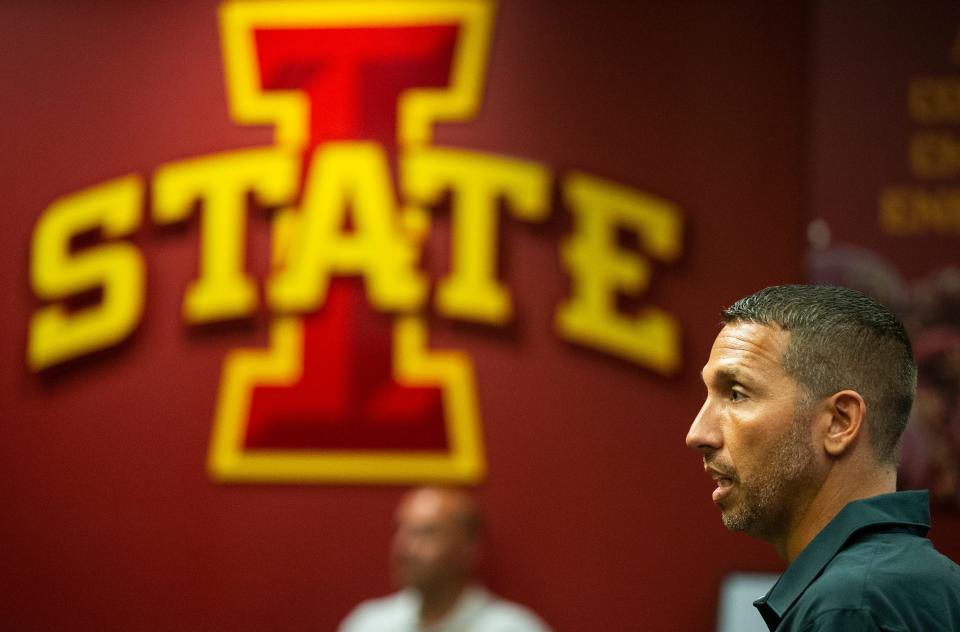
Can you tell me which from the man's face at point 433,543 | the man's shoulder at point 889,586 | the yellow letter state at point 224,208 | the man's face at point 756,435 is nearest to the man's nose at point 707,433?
the man's face at point 756,435

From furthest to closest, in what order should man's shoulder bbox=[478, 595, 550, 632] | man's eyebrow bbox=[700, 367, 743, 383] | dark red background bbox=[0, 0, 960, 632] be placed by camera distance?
dark red background bbox=[0, 0, 960, 632] → man's shoulder bbox=[478, 595, 550, 632] → man's eyebrow bbox=[700, 367, 743, 383]

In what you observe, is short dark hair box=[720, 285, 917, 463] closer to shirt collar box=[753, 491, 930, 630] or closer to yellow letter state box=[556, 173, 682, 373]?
shirt collar box=[753, 491, 930, 630]

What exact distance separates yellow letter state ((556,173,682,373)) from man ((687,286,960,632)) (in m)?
2.34

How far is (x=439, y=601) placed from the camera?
3.55 meters

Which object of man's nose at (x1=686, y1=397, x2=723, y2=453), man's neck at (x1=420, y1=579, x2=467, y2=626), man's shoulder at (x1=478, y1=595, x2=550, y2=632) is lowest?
man's shoulder at (x1=478, y1=595, x2=550, y2=632)

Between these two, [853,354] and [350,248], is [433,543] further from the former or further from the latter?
[853,354]

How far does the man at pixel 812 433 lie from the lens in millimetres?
1255

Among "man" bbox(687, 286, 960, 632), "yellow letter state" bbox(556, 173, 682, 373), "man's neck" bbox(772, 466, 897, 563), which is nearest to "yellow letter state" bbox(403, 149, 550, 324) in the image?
"yellow letter state" bbox(556, 173, 682, 373)

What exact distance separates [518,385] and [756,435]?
247 cm

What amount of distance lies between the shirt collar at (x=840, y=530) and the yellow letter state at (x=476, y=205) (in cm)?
255

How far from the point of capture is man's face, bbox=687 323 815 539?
1327mm

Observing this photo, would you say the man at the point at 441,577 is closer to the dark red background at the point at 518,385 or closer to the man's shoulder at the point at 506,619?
the man's shoulder at the point at 506,619

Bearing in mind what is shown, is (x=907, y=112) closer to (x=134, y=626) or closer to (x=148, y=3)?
(x=148, y=3)

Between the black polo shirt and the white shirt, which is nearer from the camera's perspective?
the black polo shirt
